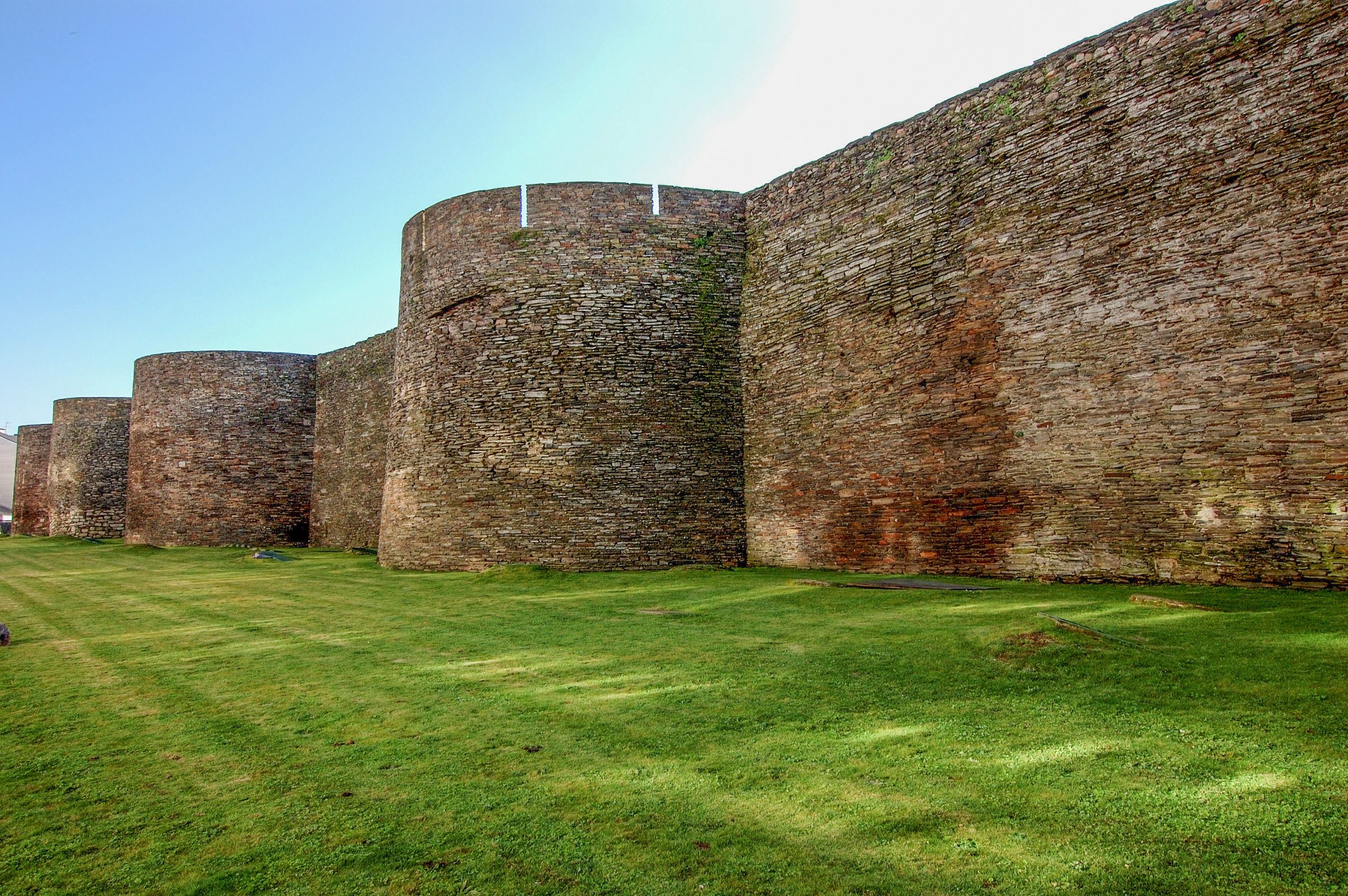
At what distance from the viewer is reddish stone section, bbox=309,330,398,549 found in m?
19.5

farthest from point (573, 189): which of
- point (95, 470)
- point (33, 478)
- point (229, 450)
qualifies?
point (33, 478)

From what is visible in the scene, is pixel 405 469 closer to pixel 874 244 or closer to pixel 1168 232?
pixel 874 244

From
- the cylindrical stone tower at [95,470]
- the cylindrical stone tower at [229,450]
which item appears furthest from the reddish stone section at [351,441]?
the cylindrical stone tower at [95,470]

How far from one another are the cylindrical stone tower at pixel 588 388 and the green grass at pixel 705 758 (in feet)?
18.5

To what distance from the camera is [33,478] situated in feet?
115

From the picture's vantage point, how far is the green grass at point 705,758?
234cm

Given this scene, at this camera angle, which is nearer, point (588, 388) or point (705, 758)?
point (705, 758)

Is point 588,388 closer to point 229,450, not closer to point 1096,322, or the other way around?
point 1096,322

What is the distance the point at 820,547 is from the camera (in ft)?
36.9

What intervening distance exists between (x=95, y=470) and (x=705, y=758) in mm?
34161

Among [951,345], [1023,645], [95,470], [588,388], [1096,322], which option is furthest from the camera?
[95,470]

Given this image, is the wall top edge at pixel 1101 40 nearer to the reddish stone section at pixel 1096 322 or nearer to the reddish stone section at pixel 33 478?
the reddish stone section at pixel 1096 322

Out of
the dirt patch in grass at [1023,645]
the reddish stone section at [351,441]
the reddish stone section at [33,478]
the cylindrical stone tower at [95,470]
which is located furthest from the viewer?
the reddish stone section at [33,478]

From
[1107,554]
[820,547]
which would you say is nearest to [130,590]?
[820,547]
